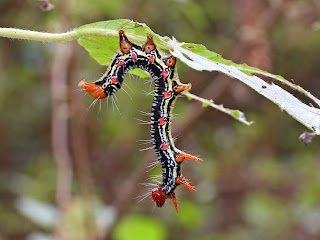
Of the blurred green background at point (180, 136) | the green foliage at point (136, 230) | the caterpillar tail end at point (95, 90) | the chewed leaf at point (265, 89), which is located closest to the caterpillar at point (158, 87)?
the caterpillar tail end at point (95, 90)

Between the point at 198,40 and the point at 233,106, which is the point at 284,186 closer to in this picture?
the point at 233,106

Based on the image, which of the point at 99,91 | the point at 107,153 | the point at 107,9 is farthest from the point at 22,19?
the point at 99,91

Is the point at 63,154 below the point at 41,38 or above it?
above

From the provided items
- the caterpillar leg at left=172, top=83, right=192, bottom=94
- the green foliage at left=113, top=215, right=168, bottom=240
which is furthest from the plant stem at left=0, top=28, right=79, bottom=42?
the green foliage at left=113, top=215, right=168, bottom=240

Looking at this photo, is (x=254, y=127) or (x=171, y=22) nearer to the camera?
(x=171, y=22)

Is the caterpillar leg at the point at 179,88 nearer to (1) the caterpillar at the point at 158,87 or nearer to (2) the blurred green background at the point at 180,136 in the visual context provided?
(1) the caterpillar at the point at 158,87

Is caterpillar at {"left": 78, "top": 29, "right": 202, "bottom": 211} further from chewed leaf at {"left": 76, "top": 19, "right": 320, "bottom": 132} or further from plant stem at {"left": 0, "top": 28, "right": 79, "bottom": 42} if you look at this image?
plant stem at {"left": 0, "top": 28, "right": 79, "bottom": 42}

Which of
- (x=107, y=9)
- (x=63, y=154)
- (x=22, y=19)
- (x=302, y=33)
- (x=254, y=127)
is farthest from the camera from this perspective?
(x=254, y=127)

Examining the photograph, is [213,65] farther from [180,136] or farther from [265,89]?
[180,136]
